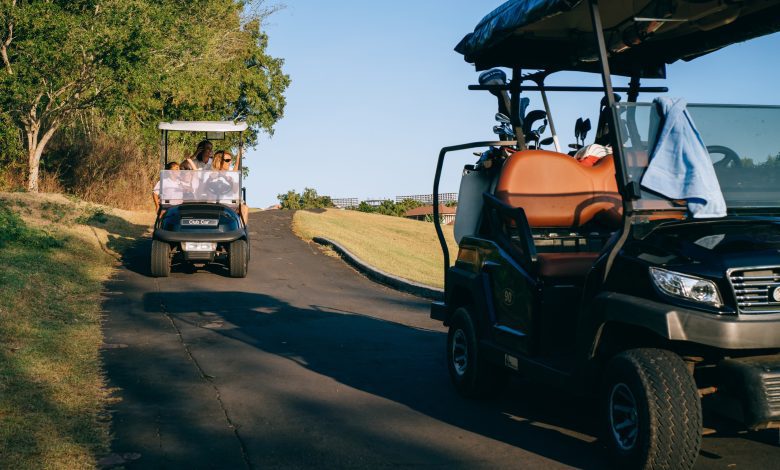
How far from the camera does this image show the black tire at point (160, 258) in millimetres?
15367

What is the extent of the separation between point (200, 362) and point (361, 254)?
1172 centimetres

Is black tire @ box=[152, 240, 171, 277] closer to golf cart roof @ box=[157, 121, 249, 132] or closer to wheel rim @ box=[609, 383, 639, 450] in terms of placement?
golf cart roof @ box=[157, 121, 249, 132]

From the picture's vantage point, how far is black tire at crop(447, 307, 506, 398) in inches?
265

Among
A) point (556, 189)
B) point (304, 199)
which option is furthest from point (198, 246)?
point (304, 199)

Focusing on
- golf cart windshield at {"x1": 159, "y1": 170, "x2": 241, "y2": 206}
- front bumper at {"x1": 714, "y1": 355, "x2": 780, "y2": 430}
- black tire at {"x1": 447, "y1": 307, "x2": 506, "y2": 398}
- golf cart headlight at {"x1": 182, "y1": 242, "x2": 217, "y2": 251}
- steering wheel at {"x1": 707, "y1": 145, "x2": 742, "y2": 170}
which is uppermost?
steering wheel at {"x1": 707, "y1": 145, "x2": 742, "y2": 170}

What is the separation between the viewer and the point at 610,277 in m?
5.01

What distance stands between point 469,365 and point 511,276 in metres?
1.02

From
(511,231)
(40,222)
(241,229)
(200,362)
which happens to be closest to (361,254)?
(241,229)

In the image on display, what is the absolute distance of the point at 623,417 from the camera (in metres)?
4.79

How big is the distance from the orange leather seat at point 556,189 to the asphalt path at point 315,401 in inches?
57.5

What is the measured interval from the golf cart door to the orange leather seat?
23 cm

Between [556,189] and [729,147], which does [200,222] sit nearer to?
[556,189]

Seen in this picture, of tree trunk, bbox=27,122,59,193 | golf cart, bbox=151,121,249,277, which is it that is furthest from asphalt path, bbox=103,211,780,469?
tree trunk, bbox=27,122,59,193

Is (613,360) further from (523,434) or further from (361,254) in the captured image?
(361,254)
